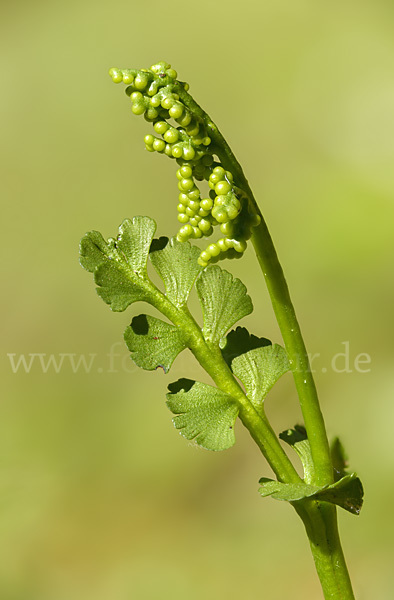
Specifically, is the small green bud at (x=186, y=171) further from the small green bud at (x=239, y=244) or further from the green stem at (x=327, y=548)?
the green stem at (x=327, y=548)

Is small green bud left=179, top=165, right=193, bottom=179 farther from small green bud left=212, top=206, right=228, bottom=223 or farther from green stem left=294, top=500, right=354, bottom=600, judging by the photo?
green stem left=294, top=500, right=354, bottom=600

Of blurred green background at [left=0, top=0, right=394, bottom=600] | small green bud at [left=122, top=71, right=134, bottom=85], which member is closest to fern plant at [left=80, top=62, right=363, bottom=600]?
small green bud at [left=122, top=71, right=134, bottom=85]

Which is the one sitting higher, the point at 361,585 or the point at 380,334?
the point at 380,334

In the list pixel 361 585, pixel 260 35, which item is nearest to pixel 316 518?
pixel 361 585

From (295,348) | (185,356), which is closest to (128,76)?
(295,348)

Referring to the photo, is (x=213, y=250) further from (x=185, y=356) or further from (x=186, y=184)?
(x=185, y=356)

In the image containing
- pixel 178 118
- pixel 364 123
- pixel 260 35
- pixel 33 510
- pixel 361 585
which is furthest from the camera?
pixel 260 35

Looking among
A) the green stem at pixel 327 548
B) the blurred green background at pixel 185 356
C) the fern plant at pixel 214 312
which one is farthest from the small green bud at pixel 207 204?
the blurred green background at pixel 185 356

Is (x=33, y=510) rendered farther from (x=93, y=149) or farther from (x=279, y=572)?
(x=93, y=149)
